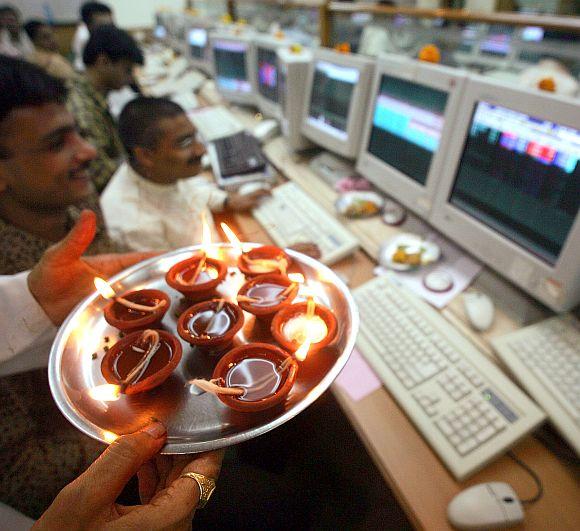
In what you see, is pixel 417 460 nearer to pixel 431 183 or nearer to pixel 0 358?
pixel 431 183

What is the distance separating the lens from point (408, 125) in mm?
1199

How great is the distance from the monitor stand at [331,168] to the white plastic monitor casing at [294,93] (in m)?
0.14

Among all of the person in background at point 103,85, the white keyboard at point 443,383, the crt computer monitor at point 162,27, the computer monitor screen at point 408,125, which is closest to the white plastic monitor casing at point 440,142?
the computer monitor screen at point 408,125

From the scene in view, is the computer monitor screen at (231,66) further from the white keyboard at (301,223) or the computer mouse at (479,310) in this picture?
the computer mouse at (479,310)

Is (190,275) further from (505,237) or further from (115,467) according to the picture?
(505,237)

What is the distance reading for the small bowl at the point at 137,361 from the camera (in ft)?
1.96

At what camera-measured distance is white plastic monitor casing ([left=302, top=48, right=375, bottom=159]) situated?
1.34 m

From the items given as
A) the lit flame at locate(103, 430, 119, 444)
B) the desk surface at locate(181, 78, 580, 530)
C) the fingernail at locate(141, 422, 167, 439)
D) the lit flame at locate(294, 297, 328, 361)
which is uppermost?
the lit flame at locate(294, 297, 328, 361)

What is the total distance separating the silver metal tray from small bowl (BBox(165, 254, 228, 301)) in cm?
5

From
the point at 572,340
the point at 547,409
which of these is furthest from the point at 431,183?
the point at 547,409

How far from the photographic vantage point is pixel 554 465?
28.0 inches

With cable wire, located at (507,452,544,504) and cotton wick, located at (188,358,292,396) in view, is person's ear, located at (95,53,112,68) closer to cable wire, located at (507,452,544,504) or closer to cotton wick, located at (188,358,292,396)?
cotton wick, located at (188,358,292,396)

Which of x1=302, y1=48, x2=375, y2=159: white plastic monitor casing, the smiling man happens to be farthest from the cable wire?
the smiling man

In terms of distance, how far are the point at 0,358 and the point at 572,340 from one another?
129cm
